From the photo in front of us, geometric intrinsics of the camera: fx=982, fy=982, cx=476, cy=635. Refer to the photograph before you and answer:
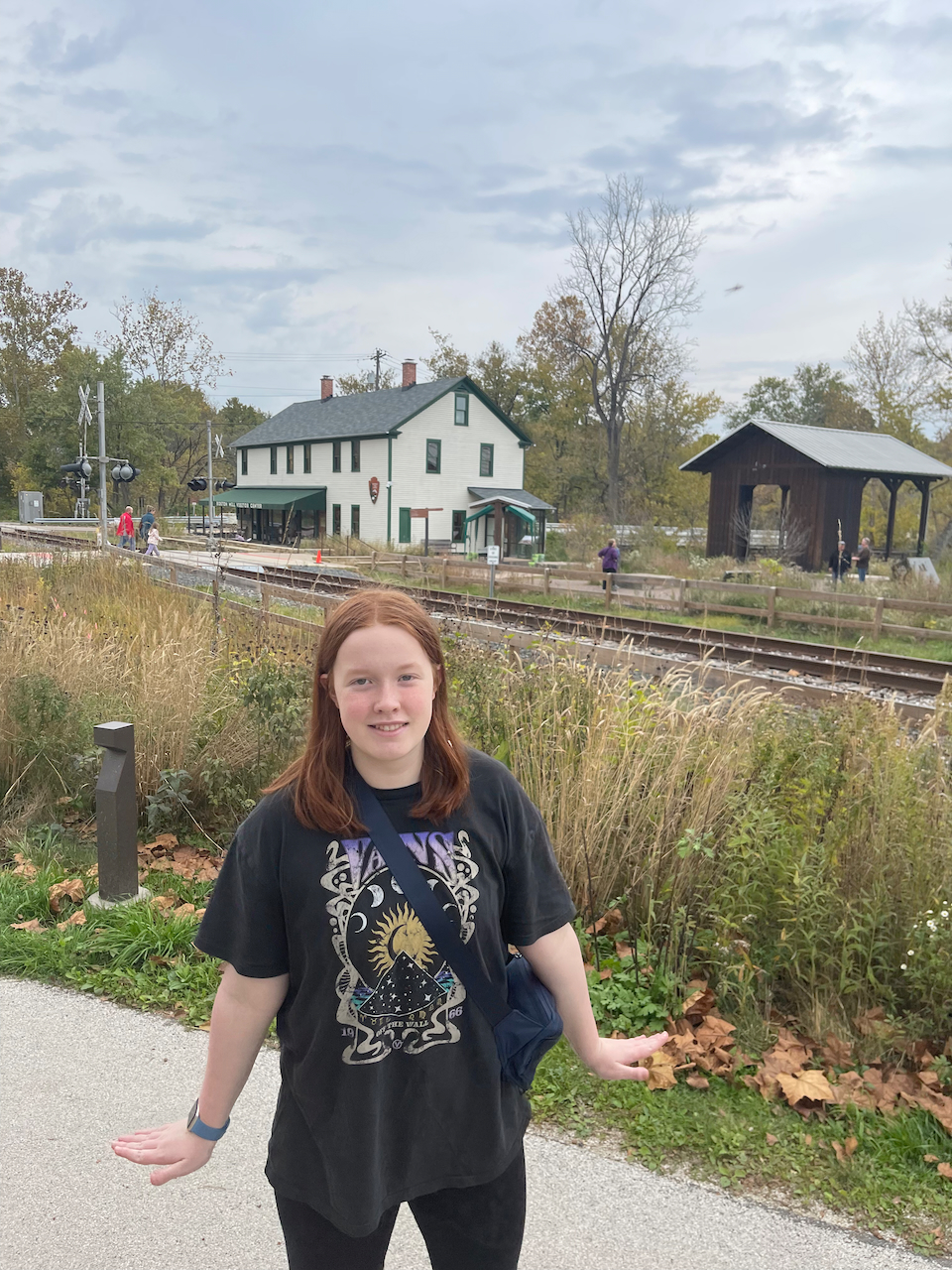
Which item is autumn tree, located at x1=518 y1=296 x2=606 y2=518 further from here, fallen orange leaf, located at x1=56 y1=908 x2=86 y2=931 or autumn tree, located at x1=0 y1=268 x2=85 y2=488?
fallen orange leaf, located at x1=56 y1=908 x2=86 y2=931

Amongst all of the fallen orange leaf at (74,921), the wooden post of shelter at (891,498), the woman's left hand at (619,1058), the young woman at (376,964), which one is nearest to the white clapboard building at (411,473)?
the wooden post of shelter at (891,498)

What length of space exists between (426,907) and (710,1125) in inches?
80.0

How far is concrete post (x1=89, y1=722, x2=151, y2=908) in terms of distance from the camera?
4734mm

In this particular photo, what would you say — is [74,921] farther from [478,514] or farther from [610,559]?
[478,514]

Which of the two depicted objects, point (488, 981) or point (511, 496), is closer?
point (488, 981)

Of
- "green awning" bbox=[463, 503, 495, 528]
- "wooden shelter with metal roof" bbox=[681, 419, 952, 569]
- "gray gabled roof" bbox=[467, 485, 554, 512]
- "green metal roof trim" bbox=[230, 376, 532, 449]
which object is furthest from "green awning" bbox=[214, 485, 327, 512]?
"wooden shelter with metal roof" bbox=[681, 419, 952, 569]

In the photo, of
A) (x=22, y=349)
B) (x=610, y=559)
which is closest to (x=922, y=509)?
(x=610, y=559)

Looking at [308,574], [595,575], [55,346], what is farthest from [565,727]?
[55,346]

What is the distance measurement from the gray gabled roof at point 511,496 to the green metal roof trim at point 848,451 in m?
12.5

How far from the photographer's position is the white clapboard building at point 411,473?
45906 mm

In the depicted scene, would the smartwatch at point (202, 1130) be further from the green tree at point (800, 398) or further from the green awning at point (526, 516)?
the green tree at point (800, 398)

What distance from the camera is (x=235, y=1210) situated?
285 cm

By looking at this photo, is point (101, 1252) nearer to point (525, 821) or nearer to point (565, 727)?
point (525, 821)

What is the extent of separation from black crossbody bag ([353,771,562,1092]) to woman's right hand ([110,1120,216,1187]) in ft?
2.02
